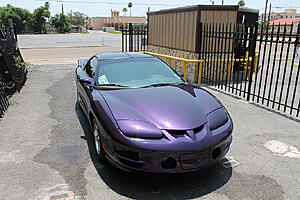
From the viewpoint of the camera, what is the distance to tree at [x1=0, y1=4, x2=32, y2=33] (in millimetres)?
64812

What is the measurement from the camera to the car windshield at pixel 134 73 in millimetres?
3932

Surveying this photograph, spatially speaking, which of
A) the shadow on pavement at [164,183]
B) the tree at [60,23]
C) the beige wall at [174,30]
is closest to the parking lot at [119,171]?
the shadow on pavement at [164,183]

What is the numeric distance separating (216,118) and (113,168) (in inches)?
59.4

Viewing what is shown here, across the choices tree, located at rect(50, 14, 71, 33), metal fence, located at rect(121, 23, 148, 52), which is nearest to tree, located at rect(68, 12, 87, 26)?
tree, located at rect(50, 14, 71, 33)

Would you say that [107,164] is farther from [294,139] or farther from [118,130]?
[294,139]

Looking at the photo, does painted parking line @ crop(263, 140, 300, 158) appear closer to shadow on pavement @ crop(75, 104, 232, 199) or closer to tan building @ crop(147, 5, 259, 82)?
shadow on pavement @ crop(75, 104, 232, 199)

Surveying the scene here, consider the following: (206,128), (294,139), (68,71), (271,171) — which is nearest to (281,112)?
(294,139)

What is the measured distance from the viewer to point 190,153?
265 centimetres

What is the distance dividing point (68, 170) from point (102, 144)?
0.64 meters

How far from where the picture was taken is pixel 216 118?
311 cm

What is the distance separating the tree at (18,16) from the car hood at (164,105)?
239 ft

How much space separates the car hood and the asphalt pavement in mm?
784

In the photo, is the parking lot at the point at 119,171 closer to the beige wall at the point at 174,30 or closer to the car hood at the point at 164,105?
the car hood at the point at 164,105

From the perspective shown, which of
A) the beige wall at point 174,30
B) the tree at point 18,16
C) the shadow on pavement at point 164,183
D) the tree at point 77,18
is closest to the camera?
the shadow on pavement at point 164,183
